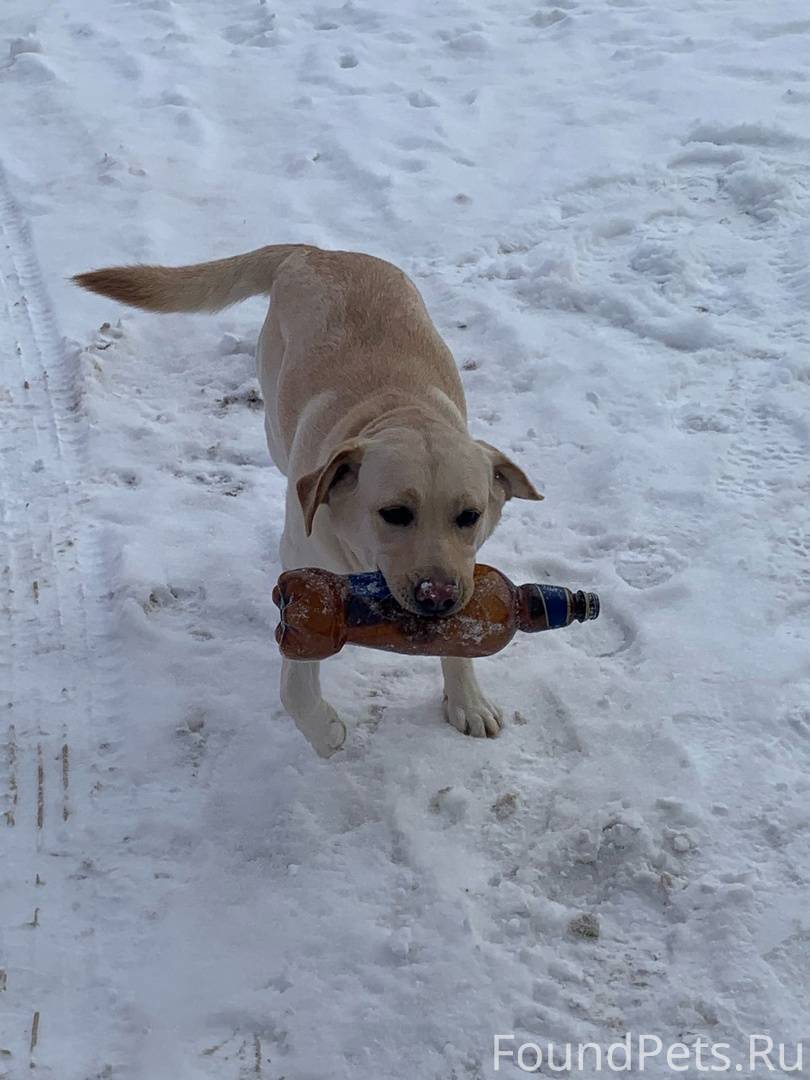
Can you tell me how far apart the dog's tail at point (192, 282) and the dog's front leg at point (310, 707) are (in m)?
1.79

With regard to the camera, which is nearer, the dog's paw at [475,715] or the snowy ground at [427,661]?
the snowy ground at [427,661]

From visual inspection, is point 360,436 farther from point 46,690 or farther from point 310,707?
point 46,690

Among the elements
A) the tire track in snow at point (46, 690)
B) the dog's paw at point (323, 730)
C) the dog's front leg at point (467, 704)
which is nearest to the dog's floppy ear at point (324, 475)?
the dog's paw at point (323, 730)

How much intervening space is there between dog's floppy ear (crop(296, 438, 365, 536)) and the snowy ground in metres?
0.80

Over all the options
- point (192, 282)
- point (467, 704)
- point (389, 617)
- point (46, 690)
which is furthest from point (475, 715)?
point (192, 282)

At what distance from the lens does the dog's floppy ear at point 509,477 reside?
3.34 m

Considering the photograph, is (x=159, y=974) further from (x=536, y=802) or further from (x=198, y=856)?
(x=536, y=802)

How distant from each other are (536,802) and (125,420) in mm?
2659

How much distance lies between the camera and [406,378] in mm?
3797

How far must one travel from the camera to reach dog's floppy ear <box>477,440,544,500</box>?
334 cm

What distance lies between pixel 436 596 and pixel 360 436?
620mm

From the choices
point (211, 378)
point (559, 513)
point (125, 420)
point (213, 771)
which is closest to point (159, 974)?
point (213, 771)

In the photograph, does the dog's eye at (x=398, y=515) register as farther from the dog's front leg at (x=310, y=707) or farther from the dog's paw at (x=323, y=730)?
the dog's paw at (x=323, y=730)

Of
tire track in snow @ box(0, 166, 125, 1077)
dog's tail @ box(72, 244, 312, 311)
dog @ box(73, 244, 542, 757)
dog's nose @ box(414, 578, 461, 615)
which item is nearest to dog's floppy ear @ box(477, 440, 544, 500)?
dog @ box(73, 244, 542, 757)
